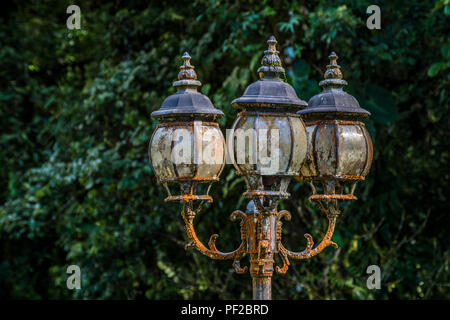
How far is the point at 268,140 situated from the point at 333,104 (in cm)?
55

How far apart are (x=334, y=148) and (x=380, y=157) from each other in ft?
11.1

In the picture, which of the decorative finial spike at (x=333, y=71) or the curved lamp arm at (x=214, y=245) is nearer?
the curved lamp arm at (x=214, y=245)

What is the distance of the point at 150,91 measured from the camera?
745 cm

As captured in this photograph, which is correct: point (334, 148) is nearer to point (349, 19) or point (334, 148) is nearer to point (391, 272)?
point (349, 19)

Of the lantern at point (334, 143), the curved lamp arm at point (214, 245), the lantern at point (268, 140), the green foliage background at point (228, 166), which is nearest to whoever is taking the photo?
the lantern at point (268, 140)

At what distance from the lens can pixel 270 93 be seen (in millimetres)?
3273

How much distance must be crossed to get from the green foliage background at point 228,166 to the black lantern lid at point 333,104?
2.18 metres

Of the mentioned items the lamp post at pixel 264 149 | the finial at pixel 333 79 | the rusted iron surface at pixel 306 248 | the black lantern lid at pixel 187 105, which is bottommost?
the rusted iron surface at pixel 306 248

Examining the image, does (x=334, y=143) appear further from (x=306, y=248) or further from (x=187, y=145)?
(x=187, y=145)

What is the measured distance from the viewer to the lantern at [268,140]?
3.16 metres

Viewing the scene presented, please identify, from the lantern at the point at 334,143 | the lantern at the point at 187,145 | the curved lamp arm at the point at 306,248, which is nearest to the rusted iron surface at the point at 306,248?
the curved lamp arm at the point at 306,248

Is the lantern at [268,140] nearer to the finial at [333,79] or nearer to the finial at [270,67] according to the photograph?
the finial at [270,67]

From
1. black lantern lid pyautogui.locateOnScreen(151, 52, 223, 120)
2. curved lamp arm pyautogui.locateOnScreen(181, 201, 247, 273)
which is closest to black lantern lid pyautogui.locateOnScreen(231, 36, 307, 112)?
black lantern lid pyautogui.locateOnScreen(151, 52, 223, 120)

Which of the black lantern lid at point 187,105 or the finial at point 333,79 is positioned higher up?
the finial at point 333,79
